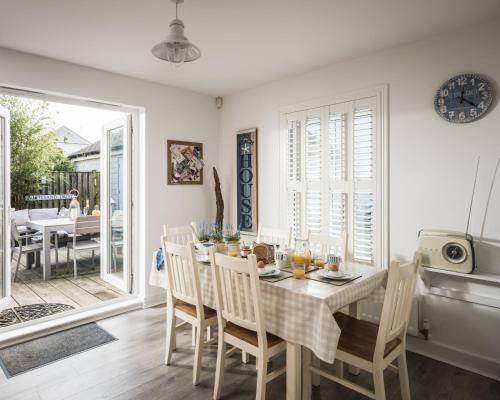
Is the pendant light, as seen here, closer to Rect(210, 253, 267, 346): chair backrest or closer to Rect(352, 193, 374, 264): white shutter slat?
Rect(210, 253, 267, 346): chair backrest

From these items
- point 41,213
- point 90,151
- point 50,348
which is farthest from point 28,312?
point 90,151

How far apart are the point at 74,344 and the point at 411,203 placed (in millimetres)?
3156

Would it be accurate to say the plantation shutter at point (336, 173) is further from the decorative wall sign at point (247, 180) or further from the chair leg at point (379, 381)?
the chair leg at point (379, 381)

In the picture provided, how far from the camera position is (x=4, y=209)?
131 inches

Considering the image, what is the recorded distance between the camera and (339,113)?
331cm

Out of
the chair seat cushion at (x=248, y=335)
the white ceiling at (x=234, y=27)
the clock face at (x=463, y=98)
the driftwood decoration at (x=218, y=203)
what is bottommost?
the chair seat cushion at (x=248, y=335)

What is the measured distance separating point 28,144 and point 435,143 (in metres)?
7.31

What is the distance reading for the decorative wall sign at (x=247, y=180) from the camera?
13.6 ft

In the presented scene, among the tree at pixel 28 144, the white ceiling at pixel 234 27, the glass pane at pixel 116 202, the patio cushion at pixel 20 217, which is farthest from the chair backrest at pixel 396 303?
the tree at pixel 28 144

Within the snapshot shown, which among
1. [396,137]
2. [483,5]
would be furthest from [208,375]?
[483,5]

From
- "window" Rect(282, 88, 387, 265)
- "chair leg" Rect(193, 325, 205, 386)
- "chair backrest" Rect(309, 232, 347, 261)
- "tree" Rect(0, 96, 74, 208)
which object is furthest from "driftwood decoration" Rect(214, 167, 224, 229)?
"tree" Rect(0, 96, 74, 208)

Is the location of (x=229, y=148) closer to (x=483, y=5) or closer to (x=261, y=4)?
(x=261, y=4)

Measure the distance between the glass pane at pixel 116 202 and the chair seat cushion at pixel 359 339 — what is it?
299 centimetres

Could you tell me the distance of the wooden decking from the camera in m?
4.03
